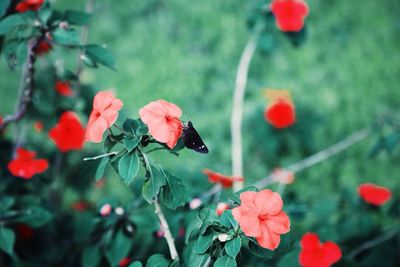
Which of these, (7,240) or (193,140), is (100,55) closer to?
(193,140)

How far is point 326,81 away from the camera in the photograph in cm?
298

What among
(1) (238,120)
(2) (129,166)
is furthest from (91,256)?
(1) (238,120)

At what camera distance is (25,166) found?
151 centimetres

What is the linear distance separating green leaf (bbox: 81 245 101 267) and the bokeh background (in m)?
0.94

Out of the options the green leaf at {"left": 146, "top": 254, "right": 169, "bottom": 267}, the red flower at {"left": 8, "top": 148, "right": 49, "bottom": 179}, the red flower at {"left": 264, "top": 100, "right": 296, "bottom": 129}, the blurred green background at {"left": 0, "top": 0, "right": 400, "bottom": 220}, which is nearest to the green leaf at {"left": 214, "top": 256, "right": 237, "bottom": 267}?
the green leaf at {"left": 146, "top": 254, "right": 169, "bottom": 267}

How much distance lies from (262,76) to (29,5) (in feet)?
6.38

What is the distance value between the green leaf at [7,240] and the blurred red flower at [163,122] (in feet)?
2.07

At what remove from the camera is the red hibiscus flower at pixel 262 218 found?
95 cm

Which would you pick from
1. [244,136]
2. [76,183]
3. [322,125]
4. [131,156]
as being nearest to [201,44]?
[244,136]

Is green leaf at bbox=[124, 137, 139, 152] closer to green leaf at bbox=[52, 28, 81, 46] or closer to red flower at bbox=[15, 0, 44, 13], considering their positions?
green leaf at bbox=[52, 28, 81, 46]

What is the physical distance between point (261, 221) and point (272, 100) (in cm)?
137

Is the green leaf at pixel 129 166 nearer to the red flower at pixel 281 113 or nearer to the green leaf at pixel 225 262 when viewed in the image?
the green leaf at pixel 225 262

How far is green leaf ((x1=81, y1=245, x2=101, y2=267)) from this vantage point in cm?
146

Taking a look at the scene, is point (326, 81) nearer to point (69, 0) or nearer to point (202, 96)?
point (202, 96)
